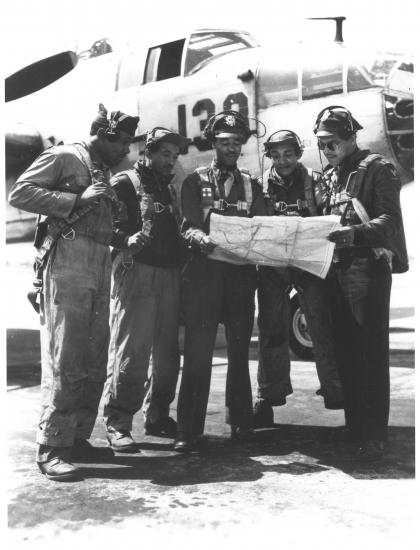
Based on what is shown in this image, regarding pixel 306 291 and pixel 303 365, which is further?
pixel 303 365

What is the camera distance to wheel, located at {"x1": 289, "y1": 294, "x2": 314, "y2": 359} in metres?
7.64

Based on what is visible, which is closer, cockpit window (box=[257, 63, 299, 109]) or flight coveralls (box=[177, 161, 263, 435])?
flight coveralls (box=[177, 161, 263, 435])

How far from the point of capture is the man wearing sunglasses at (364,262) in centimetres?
406

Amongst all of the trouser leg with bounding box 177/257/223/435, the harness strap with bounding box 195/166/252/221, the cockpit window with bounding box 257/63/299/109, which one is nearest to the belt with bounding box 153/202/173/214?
the harness strap with bounding box 195/166/252/221

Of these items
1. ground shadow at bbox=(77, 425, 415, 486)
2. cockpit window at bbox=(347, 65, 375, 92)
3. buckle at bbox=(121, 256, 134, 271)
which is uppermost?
cockpit window at bbox=(347, 65, 375, 92)

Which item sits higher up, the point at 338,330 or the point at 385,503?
the point at 338,330

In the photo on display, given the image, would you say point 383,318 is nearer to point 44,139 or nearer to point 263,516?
point 263,516

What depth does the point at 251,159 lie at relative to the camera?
8.02m

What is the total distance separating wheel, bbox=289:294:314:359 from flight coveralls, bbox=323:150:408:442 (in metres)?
3.30

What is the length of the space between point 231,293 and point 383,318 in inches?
39.2

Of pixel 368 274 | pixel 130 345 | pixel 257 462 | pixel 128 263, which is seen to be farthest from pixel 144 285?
pixel 368 274

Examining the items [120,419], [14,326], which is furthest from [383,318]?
[14,326]

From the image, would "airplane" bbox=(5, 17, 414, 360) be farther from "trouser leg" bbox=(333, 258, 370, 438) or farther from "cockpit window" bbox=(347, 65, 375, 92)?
"trouser leg" bbox=(333, 258, 370, 438)

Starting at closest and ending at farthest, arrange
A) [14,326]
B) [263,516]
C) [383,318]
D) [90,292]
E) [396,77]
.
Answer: [263,516], [90,292], [383,318], [396,77], [14,326]
